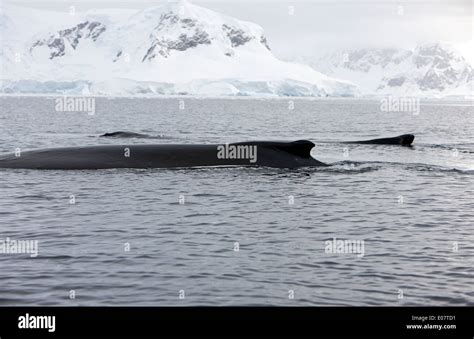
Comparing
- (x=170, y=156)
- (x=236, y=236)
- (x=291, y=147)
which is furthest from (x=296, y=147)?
(x=236, y=236)

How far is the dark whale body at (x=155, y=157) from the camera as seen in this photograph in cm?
2531

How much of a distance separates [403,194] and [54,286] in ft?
42.2

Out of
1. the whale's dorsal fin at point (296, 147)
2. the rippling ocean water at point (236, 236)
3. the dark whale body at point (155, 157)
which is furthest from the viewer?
the whale's dorsal fin at point (296, 147)

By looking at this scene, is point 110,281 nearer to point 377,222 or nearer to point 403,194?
point 377,222

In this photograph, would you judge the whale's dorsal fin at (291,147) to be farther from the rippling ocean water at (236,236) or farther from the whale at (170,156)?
the rippling ocean water at (236,236)

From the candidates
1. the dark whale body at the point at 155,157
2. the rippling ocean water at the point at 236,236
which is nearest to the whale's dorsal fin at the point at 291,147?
the dark whale body at the point at 155,157

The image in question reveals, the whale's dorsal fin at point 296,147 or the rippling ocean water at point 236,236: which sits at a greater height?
the whale's dorsal fin at point 296,147

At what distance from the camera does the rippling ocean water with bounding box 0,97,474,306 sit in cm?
1143

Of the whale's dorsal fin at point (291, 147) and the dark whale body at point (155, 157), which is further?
the whale's dorsal fin at point (291, 147)

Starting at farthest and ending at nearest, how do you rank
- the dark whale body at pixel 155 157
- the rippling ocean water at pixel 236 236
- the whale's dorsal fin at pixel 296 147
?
1. the whale's dorsal fin at pixel 296 147
2. the dark whale body at pixel 155 157
3. the rippling ocean water at pixel 236 236

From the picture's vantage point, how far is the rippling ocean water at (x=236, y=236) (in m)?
11.4

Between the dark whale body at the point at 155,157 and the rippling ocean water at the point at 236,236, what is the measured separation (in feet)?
2.18

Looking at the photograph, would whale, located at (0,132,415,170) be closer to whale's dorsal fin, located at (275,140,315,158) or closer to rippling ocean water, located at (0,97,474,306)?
whale's dorsal fin, located at (275,140,315,158)

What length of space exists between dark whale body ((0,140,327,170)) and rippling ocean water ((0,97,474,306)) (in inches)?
A: 26.2
